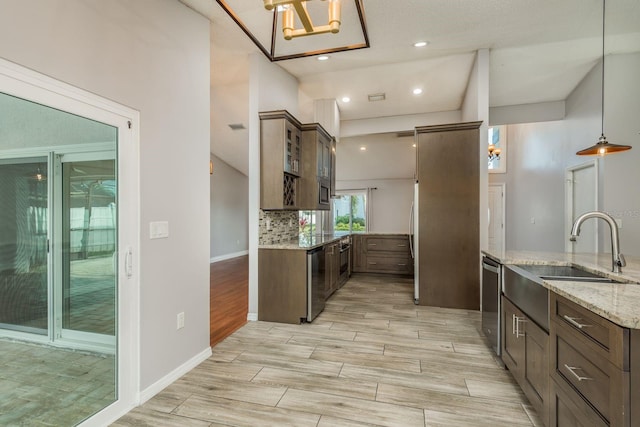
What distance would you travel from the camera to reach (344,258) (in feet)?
18.0

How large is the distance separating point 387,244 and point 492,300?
355cm

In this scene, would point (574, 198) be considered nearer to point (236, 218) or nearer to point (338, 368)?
point (338, 368)

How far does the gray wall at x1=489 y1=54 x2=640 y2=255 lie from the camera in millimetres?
3869

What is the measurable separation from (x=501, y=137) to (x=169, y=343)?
8300 mm

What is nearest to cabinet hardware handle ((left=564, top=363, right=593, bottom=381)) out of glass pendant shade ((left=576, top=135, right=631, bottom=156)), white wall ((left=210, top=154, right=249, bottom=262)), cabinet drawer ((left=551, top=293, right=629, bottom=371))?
cabinet drawer ((left=551, top=293, right=629, bottom=371))

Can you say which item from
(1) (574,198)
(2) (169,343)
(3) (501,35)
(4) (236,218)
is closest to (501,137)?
(1) (574,198)

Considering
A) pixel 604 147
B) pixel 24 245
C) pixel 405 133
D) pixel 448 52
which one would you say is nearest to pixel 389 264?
pixel 405 133

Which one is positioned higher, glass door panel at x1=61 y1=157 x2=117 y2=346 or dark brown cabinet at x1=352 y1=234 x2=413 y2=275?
glass door panel at x1=61 y1=157 x2=117 y2=346

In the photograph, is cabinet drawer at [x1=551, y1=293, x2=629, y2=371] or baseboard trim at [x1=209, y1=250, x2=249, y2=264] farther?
baseboard trim at [x1=209, y1=250, x2=249, y2=264]

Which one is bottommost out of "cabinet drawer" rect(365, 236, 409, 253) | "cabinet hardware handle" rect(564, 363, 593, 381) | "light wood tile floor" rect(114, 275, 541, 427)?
"light wood tile floor" rect(114, 275, 541, 427)

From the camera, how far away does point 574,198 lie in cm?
519

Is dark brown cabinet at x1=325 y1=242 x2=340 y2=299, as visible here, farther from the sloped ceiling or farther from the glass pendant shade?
the glass pendant shade

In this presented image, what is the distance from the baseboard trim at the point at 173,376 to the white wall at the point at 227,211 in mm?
5499

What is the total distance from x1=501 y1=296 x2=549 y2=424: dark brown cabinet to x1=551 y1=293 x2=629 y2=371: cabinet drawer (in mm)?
248
